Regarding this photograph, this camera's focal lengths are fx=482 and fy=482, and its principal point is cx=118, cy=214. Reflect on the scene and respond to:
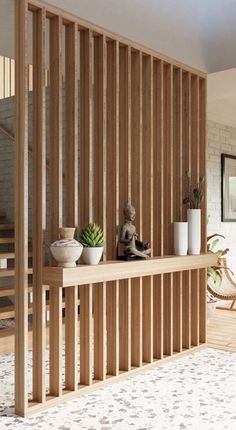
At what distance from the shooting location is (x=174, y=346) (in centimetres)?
411

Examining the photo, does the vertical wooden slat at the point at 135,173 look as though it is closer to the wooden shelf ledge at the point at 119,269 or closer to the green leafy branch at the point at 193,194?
the wooden shelf ledge at the point at 119,269

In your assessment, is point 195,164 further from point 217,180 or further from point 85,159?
point 217,180

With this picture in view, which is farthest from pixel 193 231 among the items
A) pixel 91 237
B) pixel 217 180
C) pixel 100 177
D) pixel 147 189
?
pixel 217 180

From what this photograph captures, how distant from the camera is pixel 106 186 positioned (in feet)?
11.5

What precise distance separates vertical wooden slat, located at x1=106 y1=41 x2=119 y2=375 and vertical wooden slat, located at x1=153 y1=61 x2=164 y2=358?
54 centimetres

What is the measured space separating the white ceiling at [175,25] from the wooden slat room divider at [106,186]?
0.60ft

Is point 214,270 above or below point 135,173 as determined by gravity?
below

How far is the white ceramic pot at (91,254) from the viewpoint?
122 inches

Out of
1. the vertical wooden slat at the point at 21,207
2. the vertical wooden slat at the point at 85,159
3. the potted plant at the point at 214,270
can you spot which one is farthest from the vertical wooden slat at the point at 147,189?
the potted plant at the point at 214,270

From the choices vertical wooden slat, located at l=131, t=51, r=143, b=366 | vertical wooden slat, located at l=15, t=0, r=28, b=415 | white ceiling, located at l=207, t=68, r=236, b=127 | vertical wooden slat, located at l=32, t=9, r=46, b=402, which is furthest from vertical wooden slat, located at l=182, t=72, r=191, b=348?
vertical wooden slat, located at l=15, t=0, r=28, b=415

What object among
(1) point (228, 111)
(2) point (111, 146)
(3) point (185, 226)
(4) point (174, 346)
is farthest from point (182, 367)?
(1) point (228, 111)

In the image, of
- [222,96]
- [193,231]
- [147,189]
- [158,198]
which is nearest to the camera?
[147,189]

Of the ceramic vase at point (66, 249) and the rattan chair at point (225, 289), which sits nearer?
the ceramic vase at point (66, 249)

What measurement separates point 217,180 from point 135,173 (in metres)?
3.37
